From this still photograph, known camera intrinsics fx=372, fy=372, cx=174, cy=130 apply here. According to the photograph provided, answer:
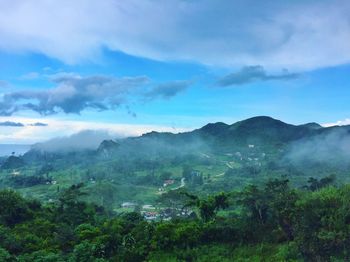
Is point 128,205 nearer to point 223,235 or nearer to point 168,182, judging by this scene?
point 168,182

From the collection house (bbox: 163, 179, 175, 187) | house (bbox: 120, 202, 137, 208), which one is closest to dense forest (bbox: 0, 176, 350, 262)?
house (bbox: 120, 202, 137, 208)

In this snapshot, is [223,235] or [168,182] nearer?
[223,235]

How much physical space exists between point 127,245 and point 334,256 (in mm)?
16879

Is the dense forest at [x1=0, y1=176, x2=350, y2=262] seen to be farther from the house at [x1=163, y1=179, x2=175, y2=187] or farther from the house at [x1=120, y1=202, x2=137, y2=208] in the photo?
the house at [x1=163, y1=179, x2=175, y2=187]

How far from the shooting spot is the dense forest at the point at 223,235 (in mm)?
24625

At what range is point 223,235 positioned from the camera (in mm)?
35156

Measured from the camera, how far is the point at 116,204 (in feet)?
389

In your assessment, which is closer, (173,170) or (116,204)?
(116,204)

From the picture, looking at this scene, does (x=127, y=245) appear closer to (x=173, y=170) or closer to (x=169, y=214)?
(x=169, y=214)

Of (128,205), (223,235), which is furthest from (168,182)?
(223,235)

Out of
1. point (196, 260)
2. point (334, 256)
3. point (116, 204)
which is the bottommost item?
point (116, 204)

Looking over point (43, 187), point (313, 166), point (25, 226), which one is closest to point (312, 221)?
point (25, 226)

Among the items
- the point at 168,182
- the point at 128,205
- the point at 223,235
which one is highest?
the point at 223,235

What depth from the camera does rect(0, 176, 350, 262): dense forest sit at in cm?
2462
